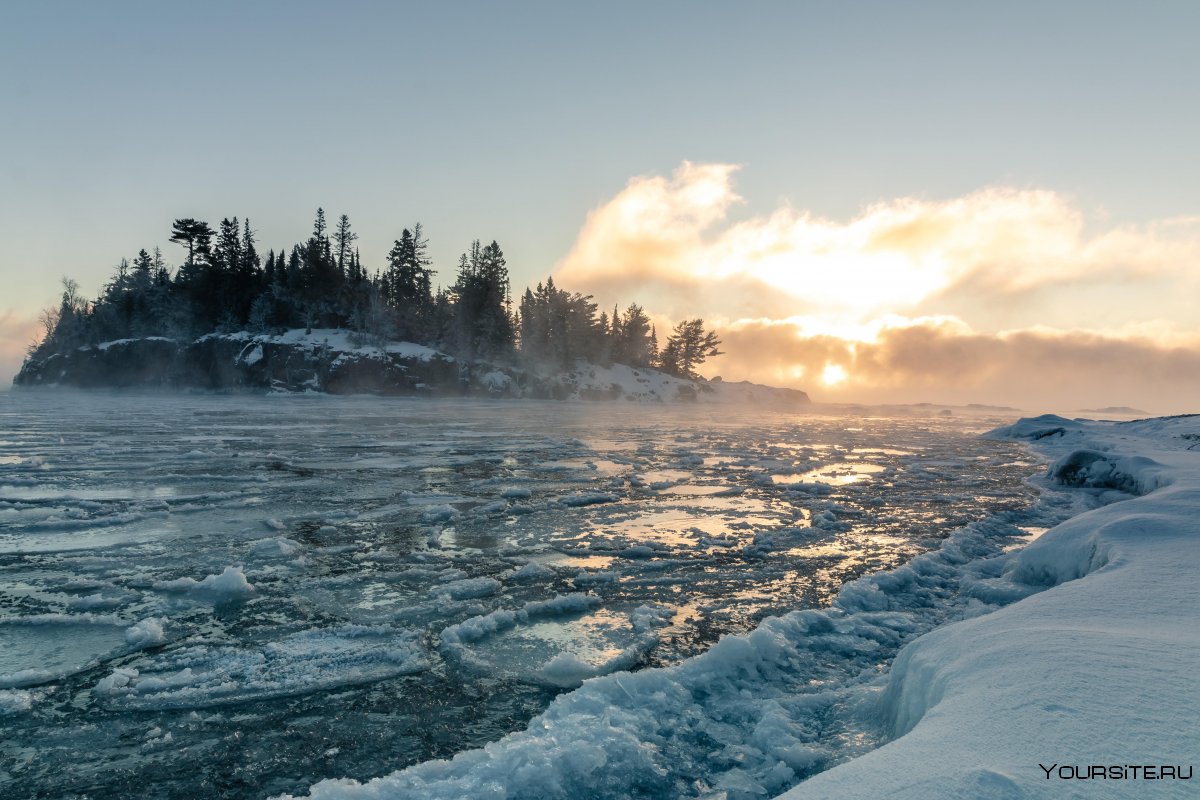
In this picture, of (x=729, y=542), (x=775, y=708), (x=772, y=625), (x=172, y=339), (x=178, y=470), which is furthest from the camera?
(x=172, y=339)

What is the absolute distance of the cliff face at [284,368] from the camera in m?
74.6

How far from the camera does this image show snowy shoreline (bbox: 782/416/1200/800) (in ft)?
7.33

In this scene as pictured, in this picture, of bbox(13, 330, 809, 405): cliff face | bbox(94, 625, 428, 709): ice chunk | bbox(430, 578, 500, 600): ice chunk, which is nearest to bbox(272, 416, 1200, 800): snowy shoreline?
bbox(94, 625, 428, 709): ice chunk

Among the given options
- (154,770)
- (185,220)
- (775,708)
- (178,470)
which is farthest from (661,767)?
(185,220)

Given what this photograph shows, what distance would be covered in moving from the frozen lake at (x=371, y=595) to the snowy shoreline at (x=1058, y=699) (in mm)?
841

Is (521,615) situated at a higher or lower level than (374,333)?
lower

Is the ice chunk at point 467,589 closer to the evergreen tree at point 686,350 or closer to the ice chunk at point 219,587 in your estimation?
the ice chunk at point 219,587

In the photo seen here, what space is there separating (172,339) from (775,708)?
9402 centimetres

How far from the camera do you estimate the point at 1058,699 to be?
2.82 meters

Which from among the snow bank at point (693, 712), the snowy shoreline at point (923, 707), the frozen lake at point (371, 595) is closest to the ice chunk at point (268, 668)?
the frozen lake at point (371, 595)

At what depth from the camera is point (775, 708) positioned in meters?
4.21

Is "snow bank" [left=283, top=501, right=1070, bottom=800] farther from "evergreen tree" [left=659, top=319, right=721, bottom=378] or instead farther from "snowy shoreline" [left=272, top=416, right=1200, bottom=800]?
"evergreen tree" [left=659, top=319, right=721, bottom=378]

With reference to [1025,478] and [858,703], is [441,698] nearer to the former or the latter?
[858,703]

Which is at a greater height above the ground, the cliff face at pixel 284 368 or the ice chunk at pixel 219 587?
the cliff face at pixel 284 368
